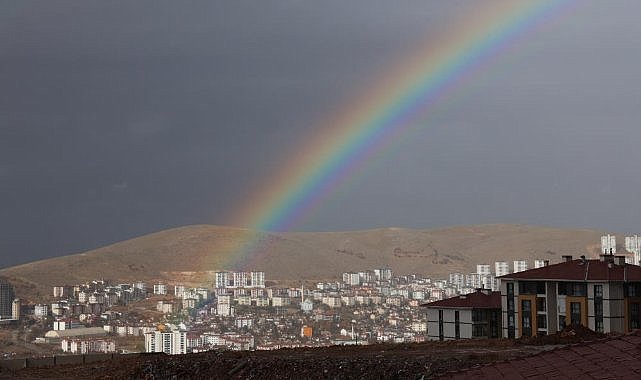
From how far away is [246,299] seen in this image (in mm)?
197250

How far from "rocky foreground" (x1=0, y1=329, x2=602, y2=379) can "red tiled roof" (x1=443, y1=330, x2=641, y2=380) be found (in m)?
11.8

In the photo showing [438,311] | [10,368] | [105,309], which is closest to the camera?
[10,368]

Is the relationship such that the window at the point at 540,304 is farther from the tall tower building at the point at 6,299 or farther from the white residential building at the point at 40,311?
the tall tower building at the point at 6,299

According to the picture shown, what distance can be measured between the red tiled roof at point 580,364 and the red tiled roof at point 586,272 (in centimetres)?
4716

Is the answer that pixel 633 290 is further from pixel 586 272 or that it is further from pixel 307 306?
pixel 307 306

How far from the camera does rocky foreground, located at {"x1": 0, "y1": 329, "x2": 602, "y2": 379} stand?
21.0 metres

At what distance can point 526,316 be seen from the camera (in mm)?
56719

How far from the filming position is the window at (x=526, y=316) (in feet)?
185

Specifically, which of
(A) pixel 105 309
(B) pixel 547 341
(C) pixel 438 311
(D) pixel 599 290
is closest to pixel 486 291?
Answer: (C) pixel 438 311

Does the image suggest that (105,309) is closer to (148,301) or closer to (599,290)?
(148,301)

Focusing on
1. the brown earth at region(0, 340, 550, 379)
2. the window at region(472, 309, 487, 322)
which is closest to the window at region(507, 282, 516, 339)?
the window at region(472, 309, 487, 322)

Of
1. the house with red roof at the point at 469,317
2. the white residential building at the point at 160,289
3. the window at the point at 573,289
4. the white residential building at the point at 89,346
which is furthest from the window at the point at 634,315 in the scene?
the white residential building at the point at 160,289

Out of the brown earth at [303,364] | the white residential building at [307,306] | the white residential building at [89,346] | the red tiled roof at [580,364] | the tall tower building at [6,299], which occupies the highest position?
the red tiled roof at [580,364]

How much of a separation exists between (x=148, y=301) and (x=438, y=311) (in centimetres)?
12209
